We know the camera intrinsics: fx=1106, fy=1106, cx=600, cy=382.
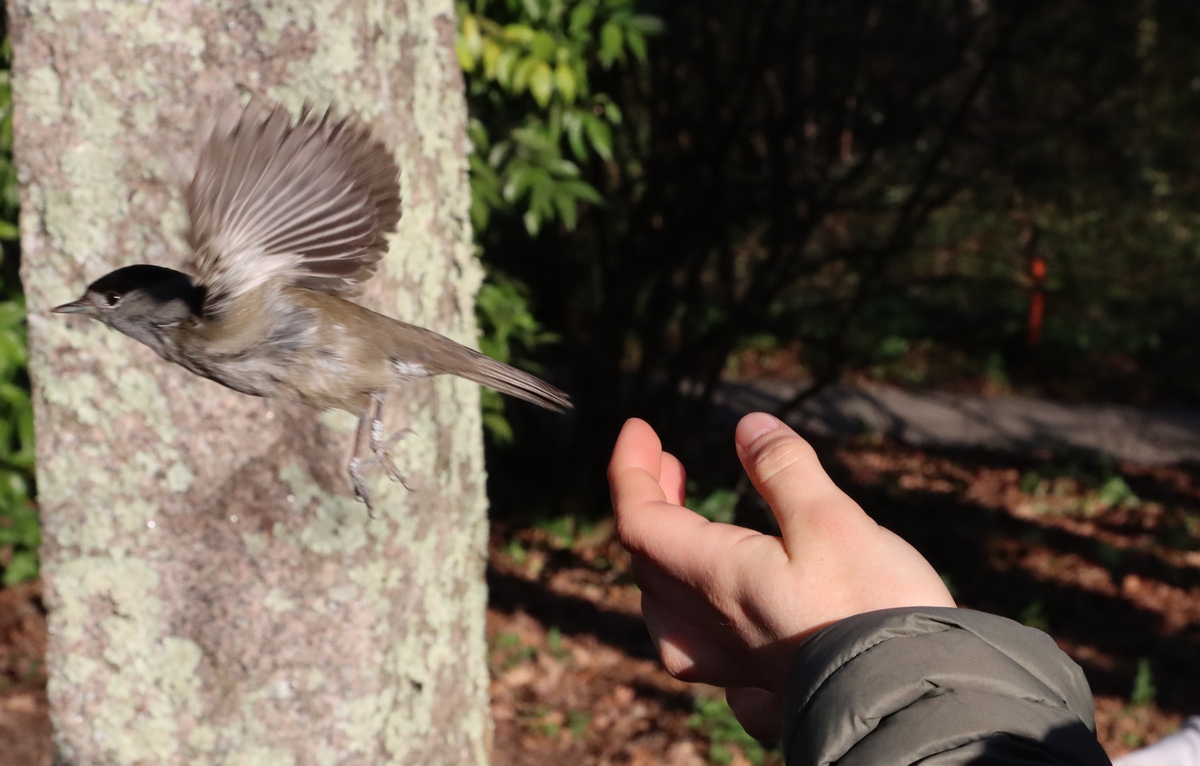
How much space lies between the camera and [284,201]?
1.80 meters

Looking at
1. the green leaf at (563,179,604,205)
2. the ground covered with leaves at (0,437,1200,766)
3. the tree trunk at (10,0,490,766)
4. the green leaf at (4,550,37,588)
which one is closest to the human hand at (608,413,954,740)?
the tree trunk at (10,0,490,766)

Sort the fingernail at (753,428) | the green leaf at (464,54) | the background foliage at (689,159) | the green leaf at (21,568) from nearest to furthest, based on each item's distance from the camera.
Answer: the fingernail at (753,428) → the green leaf at (464,54) → the background foliage at (689,159) → the green leaf at (21,568)

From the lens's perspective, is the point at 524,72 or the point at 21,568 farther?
the point at 21,568

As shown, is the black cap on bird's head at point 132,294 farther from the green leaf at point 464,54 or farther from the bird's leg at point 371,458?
the green leaf at point 464,54

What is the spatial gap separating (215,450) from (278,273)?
1223 mm

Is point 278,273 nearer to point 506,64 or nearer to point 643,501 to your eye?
point 643,501

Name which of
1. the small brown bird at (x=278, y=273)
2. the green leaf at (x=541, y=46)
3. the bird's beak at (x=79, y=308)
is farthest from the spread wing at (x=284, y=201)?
the green leaf at (x=541, y=46)

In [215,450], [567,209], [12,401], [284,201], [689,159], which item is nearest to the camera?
[284,201]

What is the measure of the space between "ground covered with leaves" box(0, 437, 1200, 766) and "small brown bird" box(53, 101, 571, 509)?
3.61m

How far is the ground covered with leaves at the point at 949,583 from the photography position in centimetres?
548

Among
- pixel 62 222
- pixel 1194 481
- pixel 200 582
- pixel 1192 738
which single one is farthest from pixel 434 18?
pixel 1194 481

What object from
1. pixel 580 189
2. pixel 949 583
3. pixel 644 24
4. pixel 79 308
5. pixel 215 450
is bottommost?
pixel 949 583

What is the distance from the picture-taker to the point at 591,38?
4695 millimetres

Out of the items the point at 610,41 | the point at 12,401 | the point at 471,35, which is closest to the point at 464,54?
the point at 471,35
